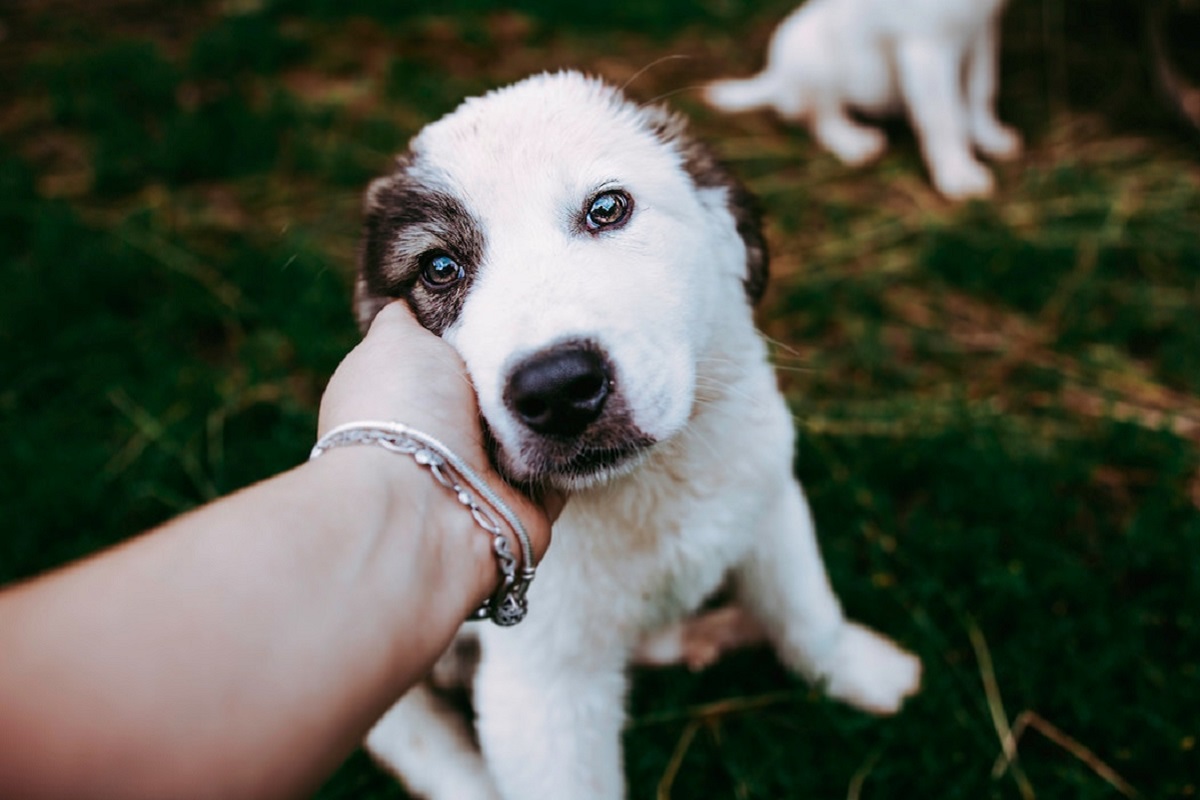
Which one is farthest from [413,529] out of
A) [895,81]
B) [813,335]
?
[895,81]

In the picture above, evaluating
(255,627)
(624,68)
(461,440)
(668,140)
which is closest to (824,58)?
(624,68)

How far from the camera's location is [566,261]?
149 cm

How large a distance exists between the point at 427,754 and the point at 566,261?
1250 millimetres

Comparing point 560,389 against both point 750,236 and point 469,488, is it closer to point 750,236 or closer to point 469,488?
point 469,488

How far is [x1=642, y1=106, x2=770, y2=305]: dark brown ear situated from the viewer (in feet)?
6.19

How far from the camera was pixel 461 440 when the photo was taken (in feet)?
4.61

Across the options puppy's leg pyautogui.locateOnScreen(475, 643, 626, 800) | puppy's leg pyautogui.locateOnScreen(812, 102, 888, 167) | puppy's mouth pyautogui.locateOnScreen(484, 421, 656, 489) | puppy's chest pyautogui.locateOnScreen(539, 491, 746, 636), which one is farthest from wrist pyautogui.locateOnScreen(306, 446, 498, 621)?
puppy's leg pyautogui.locateOnScreen(812, 102, 888, 167)

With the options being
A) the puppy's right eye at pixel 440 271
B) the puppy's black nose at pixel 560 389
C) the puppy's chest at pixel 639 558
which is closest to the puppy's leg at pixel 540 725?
the puppy's chest at pixel 639 558

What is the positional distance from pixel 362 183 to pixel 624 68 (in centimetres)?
164

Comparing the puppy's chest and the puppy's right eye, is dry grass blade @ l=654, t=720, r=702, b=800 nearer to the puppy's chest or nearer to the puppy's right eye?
the puppy's chest

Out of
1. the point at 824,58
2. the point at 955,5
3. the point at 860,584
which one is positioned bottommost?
the point at 860,584

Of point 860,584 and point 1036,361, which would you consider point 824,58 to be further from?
point 860,584

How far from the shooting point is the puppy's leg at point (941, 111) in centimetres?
375

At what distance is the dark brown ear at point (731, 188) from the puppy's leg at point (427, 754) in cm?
125
